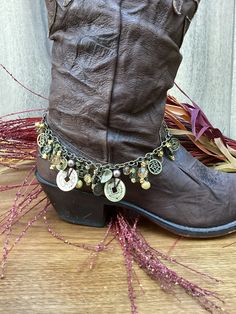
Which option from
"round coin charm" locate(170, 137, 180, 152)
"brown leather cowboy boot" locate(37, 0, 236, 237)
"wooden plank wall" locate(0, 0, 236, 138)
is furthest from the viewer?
"wooden plank wall" locate(0, 0, 236, 138)

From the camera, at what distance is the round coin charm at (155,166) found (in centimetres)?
86

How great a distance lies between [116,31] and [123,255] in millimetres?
359

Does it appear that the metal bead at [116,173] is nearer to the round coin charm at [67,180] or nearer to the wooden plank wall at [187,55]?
the round coin charm at [67,180]

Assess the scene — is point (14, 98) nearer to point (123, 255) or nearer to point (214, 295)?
point (123, 255)

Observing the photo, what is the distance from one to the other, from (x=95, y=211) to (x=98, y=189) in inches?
2.7

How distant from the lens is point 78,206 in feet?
2.99

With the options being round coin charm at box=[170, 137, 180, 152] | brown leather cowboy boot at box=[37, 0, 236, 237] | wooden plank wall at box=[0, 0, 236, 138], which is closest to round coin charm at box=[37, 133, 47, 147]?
brown leather cowboy boot at box=[37, 0, 236, 237]

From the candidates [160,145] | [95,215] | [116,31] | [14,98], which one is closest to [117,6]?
[116,31]

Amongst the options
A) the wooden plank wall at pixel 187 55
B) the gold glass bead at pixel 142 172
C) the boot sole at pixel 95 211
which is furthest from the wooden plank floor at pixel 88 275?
the wooden plank wall at pixel 187 55

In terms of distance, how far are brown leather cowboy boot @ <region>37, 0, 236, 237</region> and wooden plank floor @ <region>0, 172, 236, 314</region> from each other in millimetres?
43

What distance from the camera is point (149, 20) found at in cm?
80

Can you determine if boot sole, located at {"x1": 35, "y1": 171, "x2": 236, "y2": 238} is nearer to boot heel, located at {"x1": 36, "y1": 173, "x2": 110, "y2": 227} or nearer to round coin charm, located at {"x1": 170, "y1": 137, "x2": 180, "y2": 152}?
boot heel, located at {"x1": 36, "y1": 173, "x2": 110, "y2": 227}

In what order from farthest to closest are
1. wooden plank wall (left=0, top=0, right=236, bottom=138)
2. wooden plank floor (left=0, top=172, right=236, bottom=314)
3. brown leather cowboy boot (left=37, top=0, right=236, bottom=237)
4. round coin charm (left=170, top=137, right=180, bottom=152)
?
Result: wooden plank wall (left=0, top=0, right=236, bottom=138)
round coin charm (left=170, top=137, right=180, bottom=152)
brown leather cowboy boot (left=37, top=0, right=236, bottom=237)
wooden plank floor (left=0, top=172, right=236, bottom=314)

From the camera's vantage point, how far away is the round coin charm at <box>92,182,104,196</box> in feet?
2.81
